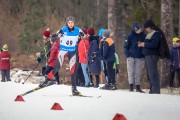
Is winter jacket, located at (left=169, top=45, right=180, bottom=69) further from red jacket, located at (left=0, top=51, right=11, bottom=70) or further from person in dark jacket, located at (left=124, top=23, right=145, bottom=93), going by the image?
red jacket, located at (left=0, top=51, right=11, bottom=70)

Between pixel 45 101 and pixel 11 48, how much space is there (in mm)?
29201

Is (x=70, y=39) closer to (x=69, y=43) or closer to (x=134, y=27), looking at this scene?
(x=69, y=43)

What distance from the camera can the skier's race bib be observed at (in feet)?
45.1

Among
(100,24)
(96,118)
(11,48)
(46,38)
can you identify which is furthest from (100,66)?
(100,24)

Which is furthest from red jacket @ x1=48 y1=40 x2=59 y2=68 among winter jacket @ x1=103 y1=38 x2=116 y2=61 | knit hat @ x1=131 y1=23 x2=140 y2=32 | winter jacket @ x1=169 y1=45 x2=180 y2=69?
winter jacket @ x1=169 y1=45 x2=180 y2=69

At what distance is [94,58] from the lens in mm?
17859

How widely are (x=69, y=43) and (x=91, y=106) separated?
8.96 feet

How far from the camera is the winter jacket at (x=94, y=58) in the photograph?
17.8 meters

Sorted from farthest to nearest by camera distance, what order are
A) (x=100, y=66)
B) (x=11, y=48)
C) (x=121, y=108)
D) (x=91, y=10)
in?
(x=91, y=10), (x=11, y=48), (x=100, y=66), (x=121, y=108)

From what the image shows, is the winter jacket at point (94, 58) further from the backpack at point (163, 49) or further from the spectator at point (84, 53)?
the backpack at point (163, 49)

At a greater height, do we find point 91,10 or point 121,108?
point 91,10

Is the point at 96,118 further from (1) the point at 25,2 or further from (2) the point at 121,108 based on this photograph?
(1) the point at 25,2

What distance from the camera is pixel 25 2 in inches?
1809

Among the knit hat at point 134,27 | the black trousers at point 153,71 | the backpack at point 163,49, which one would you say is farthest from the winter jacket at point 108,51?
the backpack at point 163,49
